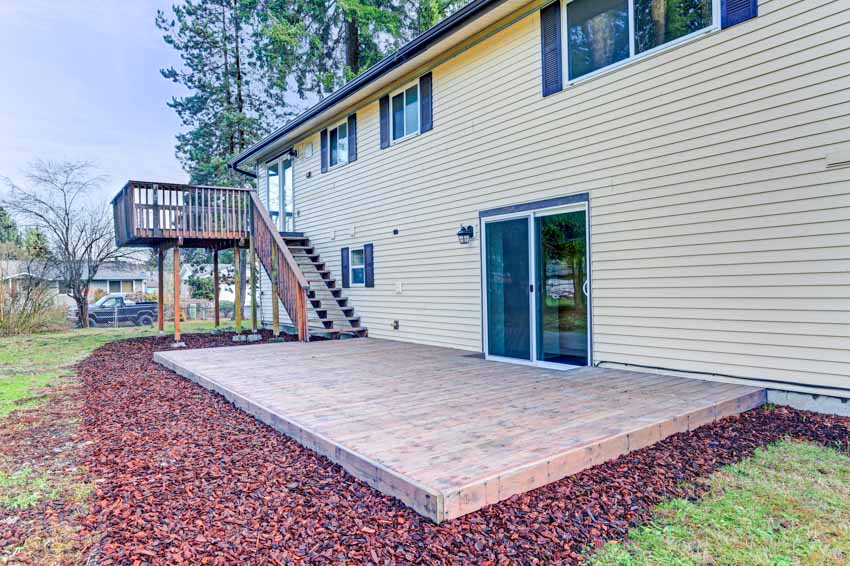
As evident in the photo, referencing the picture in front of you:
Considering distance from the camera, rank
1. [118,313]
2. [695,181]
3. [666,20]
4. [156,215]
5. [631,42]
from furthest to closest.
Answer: [118,313]
[156,215]
[631,42]
[666,20]
[695,181]

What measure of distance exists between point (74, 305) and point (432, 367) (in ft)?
57.7

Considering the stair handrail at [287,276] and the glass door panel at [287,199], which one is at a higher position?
the glass door panel at [287,199]

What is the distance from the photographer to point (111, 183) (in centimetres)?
1814

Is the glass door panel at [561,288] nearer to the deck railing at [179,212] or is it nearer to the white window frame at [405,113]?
the white window frame at [405,113]

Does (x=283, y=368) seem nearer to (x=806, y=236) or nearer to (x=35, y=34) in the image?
(x=806, y=236)

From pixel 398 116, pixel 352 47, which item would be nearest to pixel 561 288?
pixel 398 116

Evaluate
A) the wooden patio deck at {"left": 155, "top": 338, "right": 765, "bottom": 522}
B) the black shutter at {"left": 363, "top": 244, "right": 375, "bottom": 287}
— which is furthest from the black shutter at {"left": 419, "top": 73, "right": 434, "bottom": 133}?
the wooden patio deck at {"left": 155, "top": 338, "right": 765, "bottom": 522}

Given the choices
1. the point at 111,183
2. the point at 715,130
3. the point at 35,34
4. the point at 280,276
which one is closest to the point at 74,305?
the point at 111,183

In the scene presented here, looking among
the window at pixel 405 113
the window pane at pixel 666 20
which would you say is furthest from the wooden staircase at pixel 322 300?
the window pane at pixel 666 20

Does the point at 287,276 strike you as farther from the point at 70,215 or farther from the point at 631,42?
the point at 70,215

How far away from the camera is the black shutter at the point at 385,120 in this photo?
31.0ft

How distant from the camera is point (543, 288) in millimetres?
6297

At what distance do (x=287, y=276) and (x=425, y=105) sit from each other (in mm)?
3926

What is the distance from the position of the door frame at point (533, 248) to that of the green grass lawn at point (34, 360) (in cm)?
545
